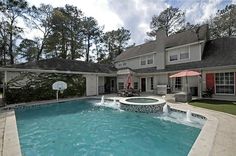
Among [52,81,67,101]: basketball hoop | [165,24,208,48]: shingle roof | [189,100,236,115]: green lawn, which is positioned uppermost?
[165,24,208,48]: shingle roof

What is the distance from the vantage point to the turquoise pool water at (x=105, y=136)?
18.0 feet

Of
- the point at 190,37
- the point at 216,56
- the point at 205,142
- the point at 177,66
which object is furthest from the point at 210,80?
the point at 205,142

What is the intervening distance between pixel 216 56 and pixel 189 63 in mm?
2587

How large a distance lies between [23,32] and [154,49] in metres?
22.1

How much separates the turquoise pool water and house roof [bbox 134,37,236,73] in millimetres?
9145

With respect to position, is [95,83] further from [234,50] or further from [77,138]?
[234,50]

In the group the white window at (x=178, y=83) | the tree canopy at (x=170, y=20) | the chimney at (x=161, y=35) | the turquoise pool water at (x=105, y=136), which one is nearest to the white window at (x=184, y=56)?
the white window at (x=178, y=83)

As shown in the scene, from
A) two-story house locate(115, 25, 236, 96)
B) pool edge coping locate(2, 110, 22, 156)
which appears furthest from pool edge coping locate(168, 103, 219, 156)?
two-story house locate(115, 25, 236, 96)

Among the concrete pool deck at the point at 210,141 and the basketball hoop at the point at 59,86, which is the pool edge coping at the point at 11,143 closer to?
the concrete pool deck at the point at 210,141

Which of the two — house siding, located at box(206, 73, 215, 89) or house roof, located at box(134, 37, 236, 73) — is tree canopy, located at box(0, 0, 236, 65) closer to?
house roof, located at box(134, 37, 236, 73)

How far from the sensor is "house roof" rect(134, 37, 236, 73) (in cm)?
1412

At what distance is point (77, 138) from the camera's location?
21.9 feet

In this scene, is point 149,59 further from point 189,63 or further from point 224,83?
point 224,83

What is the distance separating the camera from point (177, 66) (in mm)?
17844
